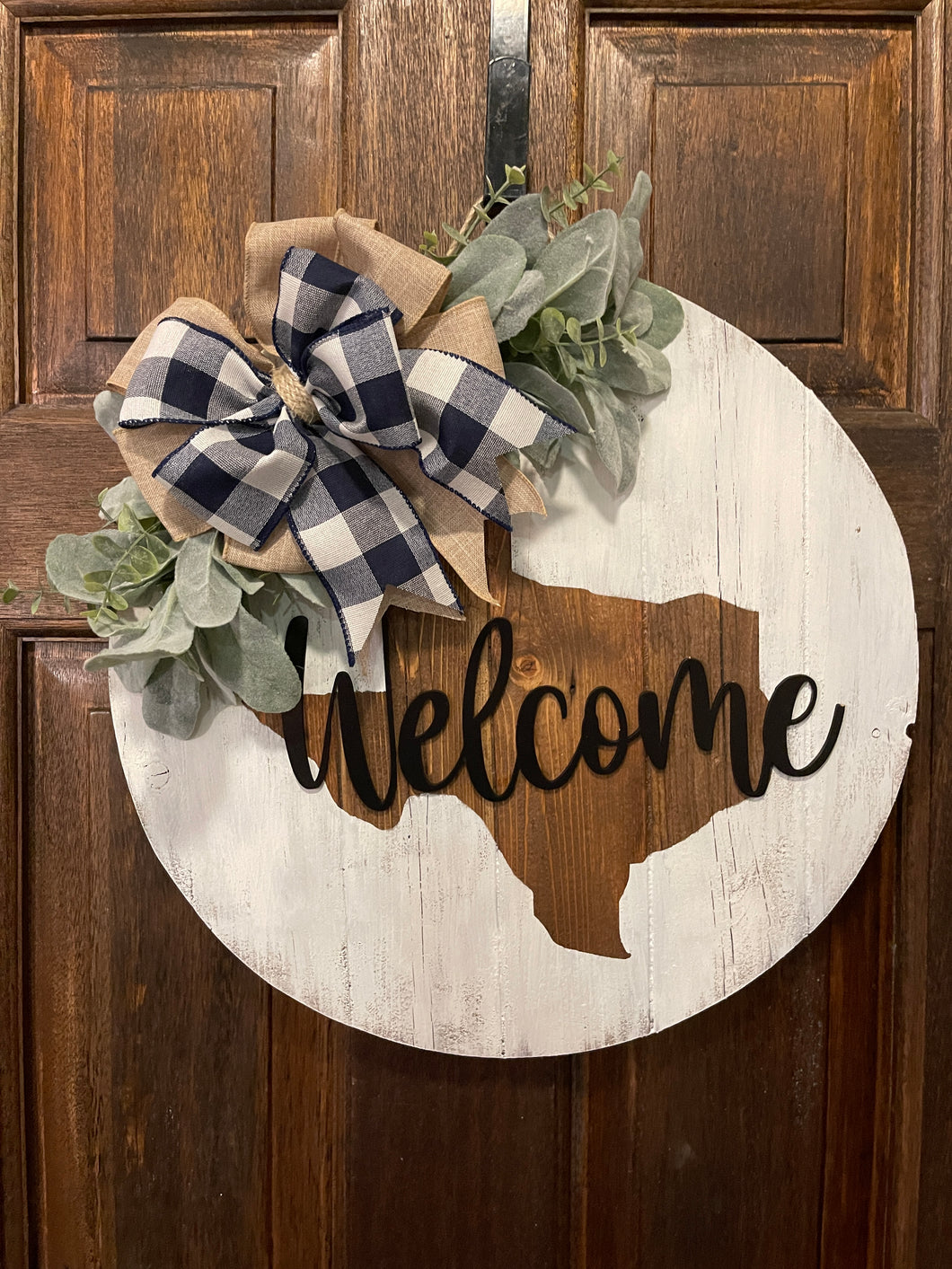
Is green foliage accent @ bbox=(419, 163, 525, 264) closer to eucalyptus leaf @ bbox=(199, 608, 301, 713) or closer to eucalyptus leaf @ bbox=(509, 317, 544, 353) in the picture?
eucalyptus leaf @ bbox=(509, 317, 544, 353)

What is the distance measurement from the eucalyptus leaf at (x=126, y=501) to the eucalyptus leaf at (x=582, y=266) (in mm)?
304

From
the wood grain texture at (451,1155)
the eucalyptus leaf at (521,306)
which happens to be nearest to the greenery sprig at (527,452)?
the eucalyptus leaf at (521,306)

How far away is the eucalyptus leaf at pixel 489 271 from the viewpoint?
19.3 inches

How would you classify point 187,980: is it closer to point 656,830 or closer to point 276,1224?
point 276,1224

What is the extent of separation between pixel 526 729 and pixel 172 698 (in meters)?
0.25

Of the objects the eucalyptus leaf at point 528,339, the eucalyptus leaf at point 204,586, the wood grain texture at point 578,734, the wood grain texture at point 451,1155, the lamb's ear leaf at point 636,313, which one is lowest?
the wood grain texture at point 451,1155

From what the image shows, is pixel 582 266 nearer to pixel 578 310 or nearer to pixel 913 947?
pixel 578 310

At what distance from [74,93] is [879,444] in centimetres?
71

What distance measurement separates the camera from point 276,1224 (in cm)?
64

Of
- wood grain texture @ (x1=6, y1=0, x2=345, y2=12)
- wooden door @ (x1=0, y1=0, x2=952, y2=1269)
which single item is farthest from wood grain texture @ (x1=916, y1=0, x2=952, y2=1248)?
wood grain texture @ (x1=6, y1=0, x2=345, y2=12)

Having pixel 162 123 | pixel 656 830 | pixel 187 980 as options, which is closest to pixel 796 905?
pixel 656 830

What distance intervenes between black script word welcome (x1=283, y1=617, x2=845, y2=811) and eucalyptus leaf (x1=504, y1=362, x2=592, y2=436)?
0.49 ft

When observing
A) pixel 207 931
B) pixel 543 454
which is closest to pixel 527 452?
pixel 543 454

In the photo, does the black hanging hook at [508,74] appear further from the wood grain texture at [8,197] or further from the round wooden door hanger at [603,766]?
the wood grain texture at [8,197]
